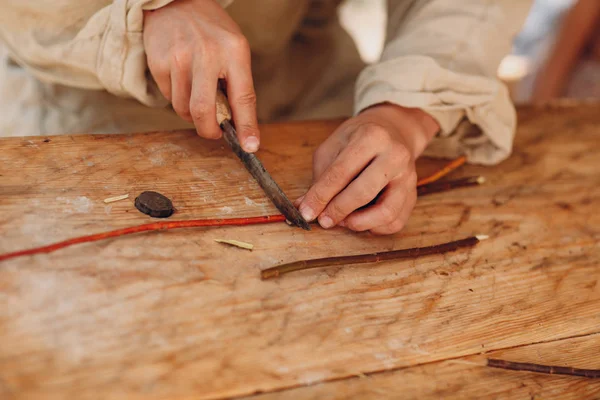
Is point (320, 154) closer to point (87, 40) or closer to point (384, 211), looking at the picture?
point (384, 211)

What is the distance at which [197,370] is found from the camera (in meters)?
0.77

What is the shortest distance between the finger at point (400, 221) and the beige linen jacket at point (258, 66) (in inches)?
9.1

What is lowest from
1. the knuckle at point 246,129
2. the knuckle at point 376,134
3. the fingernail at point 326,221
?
the fingernail at point 326,221

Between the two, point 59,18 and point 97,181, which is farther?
point 59,18

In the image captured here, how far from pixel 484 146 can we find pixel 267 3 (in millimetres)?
655

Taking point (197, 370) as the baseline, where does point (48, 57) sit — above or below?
above

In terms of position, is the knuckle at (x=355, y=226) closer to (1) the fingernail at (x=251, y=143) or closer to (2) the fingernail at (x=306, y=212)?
(2) the fingernail at (x=306, y=212)

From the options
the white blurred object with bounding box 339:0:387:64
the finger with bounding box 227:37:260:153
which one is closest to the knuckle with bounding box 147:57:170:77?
the finger with bounding box 227:37:260:153

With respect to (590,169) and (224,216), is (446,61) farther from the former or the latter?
(224,216)

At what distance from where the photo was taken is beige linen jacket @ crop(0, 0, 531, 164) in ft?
3.66

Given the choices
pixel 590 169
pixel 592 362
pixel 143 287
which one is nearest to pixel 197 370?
pixel 143 287

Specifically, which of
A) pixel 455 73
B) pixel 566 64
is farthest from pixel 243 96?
pixel 566 64

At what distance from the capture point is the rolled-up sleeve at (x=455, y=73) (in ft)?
3.96

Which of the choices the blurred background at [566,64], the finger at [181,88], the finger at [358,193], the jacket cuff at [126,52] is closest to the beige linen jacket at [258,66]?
the jacket cuff at [126,52]
